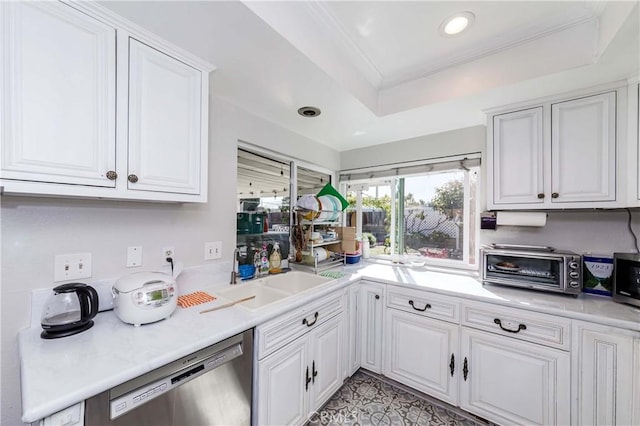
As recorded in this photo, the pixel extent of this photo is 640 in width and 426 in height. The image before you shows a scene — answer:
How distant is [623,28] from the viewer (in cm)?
106

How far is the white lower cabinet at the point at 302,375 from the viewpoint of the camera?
1.24 meters

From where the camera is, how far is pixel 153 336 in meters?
0.98

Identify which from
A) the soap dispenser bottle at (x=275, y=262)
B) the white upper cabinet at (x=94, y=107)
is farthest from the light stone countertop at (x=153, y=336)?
the white upper cabinet at (x=94, y=107)

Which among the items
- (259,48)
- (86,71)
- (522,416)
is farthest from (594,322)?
(86,71)

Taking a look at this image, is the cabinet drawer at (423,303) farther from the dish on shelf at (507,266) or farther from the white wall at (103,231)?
the white wall at (103,231)

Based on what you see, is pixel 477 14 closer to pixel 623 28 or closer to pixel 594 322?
pixel 623 28

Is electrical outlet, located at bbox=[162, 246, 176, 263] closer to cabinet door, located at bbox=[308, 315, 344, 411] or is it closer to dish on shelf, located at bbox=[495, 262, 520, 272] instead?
cabinet door, located at bbox=[308, 315, 344, 411]

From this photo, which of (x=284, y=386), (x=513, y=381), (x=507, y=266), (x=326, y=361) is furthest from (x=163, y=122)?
(x=513, y=381)

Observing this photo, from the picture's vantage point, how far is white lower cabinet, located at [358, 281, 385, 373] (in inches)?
77.7

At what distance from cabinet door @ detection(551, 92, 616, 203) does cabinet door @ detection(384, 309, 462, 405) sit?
1.20m

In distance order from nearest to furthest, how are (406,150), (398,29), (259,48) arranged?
(259,48) → (398,29) → (406,150)

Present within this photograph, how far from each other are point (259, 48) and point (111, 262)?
4.33 ft

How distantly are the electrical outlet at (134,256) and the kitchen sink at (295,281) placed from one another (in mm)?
814

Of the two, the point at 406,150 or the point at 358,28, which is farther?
the point at 406,150
